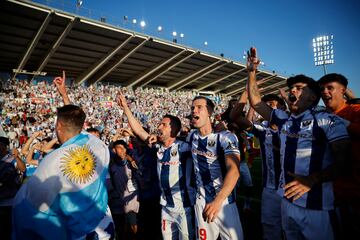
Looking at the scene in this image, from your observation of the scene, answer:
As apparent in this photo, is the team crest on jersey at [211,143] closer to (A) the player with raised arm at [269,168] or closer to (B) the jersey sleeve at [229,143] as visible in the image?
(B) the jersey sleeve at [229,143]

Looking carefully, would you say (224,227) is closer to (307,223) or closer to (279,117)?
Answer: (307,223)

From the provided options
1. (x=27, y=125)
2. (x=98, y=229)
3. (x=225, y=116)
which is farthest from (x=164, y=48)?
(x=98, y=229)

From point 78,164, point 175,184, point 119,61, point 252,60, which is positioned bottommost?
point 175,184

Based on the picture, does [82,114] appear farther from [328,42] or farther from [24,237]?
[328,42]

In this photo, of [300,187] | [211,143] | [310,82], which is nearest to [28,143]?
[211,143]

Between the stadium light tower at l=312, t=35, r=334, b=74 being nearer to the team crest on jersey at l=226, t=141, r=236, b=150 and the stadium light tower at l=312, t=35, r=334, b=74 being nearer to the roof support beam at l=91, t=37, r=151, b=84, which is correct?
the roof support beam at l=91, t=37, r=151, b=84

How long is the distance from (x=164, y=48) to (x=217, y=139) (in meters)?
28.9

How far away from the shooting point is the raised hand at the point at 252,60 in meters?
2.83

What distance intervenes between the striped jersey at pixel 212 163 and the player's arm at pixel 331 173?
845 millimetres

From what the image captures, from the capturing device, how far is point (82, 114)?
2486 mm

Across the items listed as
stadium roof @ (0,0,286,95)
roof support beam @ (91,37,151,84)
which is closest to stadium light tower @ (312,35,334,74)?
stadium roof @ (0,0,286,95)

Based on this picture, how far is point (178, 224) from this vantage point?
124 inches

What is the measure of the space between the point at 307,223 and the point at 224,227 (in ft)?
2.95

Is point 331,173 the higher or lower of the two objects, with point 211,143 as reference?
lower
